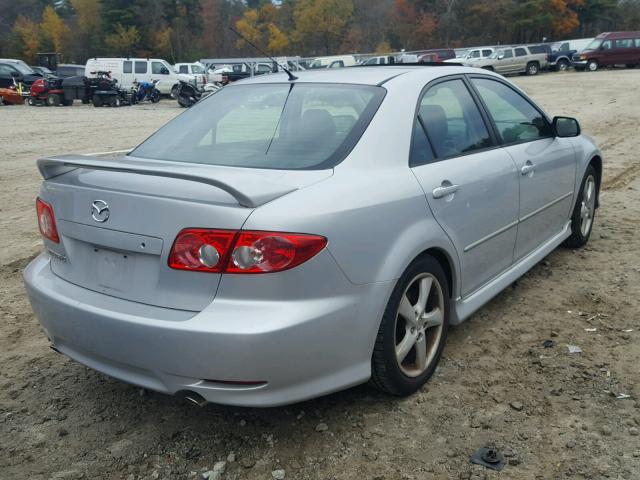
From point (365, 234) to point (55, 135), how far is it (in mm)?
14046

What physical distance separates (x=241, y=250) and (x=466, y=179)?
58.5 inches

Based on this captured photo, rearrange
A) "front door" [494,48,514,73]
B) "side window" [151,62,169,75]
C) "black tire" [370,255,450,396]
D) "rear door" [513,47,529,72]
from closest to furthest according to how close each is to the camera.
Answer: "black tire" [370,255,450,396] → "side window" [151,62,169,75] → "front door" [494,48,514,73] → "rear door" [513,47,529,72]

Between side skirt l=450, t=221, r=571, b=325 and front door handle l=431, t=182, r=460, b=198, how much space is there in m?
0.60

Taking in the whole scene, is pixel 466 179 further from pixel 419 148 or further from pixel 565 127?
pixel 565 127

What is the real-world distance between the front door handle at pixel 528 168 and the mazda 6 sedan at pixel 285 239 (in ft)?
0.62

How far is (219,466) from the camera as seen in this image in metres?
2.50

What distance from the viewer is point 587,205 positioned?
5199 mm

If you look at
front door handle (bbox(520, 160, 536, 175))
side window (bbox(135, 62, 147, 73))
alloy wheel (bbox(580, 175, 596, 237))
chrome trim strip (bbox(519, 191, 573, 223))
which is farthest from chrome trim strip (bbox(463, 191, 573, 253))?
side window (bbox(135, 62, 147, 73))

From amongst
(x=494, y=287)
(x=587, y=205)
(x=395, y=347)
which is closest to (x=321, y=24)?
(x=587, y=205)

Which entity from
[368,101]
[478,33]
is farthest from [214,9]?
[368,101]

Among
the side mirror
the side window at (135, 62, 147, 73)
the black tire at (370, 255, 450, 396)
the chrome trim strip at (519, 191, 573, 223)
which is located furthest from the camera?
the side window at (135, 62, 147, 73)

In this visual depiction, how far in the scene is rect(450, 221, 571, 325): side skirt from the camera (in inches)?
129

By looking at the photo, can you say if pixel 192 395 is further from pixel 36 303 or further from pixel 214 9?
pixel 214 9

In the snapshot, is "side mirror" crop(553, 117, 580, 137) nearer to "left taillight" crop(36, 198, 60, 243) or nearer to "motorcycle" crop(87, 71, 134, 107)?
"left taillight" crop(36, 198, 60, 243)
